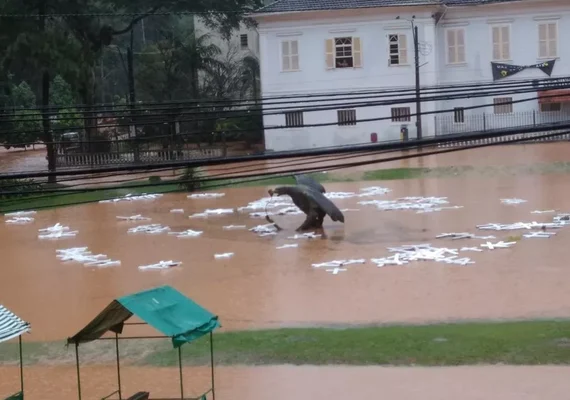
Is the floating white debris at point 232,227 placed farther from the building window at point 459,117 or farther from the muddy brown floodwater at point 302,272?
the building window at point 459,117

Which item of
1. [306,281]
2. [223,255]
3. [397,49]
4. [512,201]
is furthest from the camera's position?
[397,49]

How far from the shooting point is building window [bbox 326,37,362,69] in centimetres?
4478

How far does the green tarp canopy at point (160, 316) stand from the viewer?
987 cm

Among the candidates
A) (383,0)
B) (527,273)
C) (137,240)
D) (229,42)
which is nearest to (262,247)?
(137,240)

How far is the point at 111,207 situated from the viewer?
32.2m

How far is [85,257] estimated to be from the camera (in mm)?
23094

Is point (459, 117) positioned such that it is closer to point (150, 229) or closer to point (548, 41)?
point (548, 41)

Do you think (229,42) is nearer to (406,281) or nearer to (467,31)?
(467,31)

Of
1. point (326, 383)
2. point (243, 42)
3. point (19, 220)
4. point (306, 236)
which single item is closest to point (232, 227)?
point (306, 236)

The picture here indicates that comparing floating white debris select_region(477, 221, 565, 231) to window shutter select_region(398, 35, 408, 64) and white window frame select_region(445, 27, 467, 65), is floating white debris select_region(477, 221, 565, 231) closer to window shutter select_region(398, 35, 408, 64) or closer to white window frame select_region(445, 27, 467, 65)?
window shutter select_region(398, 35, 408, 64)

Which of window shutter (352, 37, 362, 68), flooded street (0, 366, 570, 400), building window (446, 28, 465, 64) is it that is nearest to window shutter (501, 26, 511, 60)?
building window (446, 28, 465, 64)

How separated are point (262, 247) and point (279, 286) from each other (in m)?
4.58

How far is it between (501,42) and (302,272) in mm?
27953

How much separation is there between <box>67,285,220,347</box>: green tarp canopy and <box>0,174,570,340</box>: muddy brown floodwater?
5580 mm
